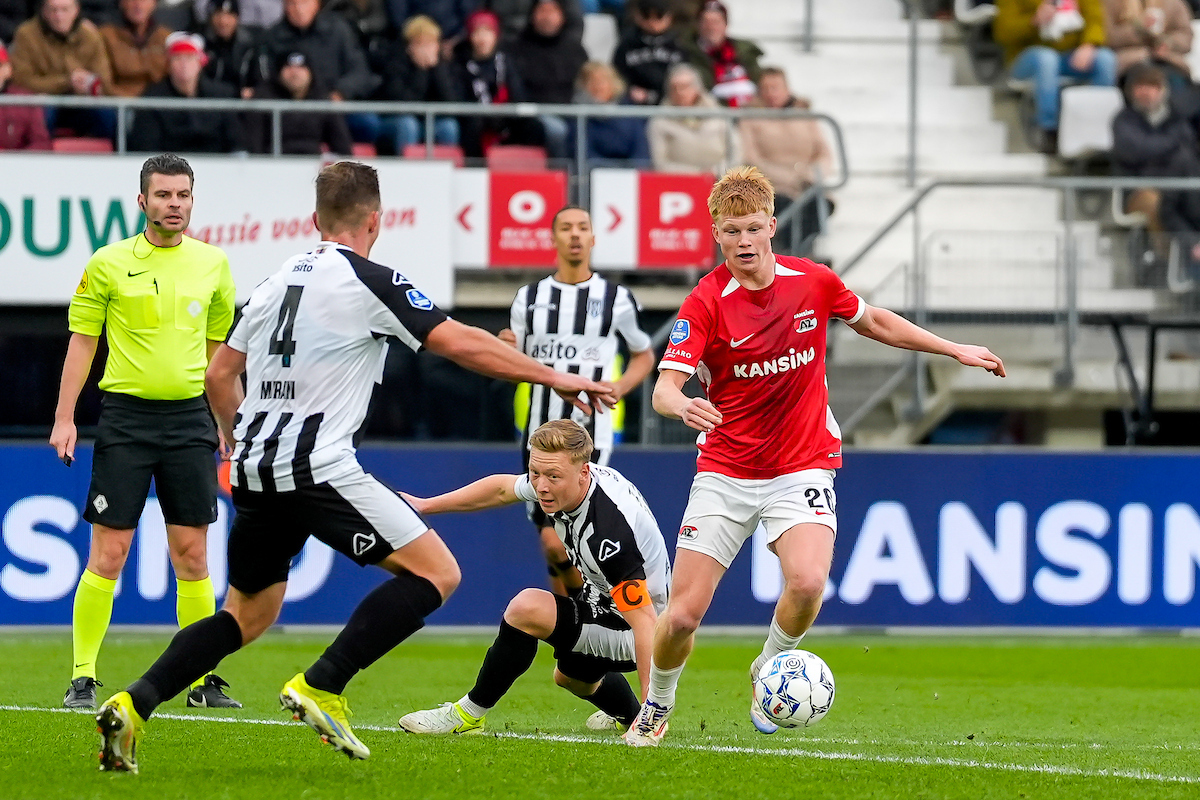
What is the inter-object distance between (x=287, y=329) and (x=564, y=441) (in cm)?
123

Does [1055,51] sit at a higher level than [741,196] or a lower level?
higher

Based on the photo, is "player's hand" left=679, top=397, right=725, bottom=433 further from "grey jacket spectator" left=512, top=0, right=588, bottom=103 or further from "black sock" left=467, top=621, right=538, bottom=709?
"grey jacket spectator" left=512, top=0, right=588, bottom=103

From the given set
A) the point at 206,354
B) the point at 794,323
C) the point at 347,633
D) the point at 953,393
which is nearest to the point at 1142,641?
the point at 953,393

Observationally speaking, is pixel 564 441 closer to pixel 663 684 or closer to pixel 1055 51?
pixel 663 684

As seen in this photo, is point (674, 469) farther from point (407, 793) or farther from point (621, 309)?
point (407, 793)

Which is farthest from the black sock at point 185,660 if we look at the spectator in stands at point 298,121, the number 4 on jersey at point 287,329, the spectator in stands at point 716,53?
the spectator in stands at point 716,53

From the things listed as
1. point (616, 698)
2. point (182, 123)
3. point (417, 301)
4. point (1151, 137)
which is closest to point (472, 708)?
point (616, 698)

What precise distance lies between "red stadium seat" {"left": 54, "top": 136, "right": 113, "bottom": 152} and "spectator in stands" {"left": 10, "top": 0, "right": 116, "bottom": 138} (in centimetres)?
65

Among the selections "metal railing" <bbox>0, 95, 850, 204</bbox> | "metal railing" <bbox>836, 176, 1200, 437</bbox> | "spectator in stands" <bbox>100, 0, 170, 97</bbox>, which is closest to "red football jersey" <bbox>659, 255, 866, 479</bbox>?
"metal railing" <bbox>0, 95, 850, 204</bbox>

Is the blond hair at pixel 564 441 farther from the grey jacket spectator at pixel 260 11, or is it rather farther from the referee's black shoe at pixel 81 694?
the grey jacket spectator at pixel 260 11

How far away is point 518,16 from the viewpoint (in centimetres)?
1579

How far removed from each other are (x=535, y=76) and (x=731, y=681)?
698 centimetres

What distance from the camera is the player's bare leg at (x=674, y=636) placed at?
637 centimetres

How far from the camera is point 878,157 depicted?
16656 mm
